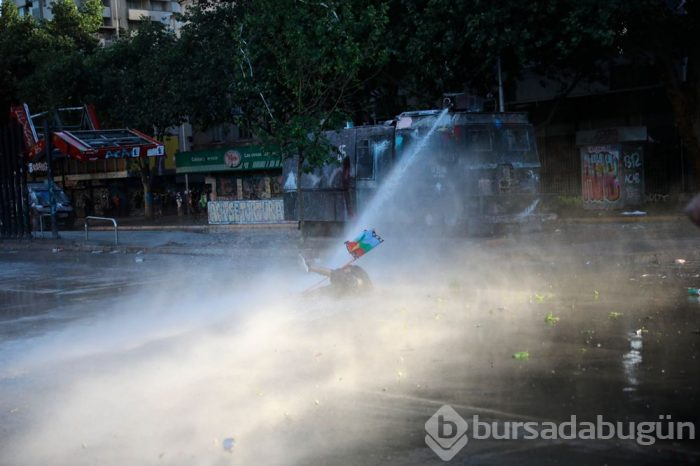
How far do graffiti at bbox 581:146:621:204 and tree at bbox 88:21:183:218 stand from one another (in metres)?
18.6

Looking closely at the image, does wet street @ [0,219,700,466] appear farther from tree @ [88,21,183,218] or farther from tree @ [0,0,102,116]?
tree @ [0,0,102,116]

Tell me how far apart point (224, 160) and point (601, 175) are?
23615mm

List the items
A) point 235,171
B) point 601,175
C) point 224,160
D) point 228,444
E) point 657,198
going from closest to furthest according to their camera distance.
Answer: point 228,444 < point 601,175 < point 657,198 < point 224,160 < point 235,171

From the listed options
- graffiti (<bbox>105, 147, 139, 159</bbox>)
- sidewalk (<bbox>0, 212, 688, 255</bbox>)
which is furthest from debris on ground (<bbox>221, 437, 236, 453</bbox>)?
graffiti (<bbox>105, 147, 139, 159</bbox>)

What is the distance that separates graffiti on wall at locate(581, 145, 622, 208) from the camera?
24984mm

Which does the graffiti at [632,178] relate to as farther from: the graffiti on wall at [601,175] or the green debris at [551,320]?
the green debris at [551,320]

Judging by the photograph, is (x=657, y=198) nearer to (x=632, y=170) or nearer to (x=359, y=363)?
(x=632, y=170)

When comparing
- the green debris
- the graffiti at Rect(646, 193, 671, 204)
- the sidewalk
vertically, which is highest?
the graffiti at Rect(646, 193, 671, 204)

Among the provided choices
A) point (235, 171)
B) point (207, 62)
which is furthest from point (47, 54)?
point (207, 62)

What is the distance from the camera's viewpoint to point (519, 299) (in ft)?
32.0

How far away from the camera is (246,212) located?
101 ft

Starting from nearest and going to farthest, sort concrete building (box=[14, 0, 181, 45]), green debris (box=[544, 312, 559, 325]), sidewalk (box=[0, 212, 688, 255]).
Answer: green debris (box=[544, 312, 559, 325]), sidewalk (box=[0, 212, 688, 255]), concrete building (box=[14, 0, 181, 45])

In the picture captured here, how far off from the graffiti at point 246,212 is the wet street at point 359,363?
15.8 meters

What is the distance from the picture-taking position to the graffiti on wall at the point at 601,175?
2498cm
